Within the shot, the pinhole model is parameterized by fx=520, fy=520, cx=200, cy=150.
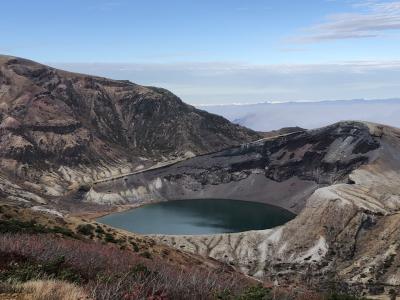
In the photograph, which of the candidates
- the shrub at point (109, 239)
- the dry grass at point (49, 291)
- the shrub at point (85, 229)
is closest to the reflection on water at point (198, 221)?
the shrub at point (85, 229)

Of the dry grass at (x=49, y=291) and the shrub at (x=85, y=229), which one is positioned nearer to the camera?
the dry grass at (x=49, y=291)

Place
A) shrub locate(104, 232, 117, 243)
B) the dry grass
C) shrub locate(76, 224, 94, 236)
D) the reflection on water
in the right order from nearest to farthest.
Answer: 1. the dry grass
2. shrub locate(104, 232, 117, 243)
3. shrub locate(76, 224, 94, 236)
4. the reflection on water

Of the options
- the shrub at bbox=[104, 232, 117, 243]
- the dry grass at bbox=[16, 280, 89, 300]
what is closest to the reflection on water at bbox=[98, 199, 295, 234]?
the shrub at bbox=[104, 232, 117, 243]

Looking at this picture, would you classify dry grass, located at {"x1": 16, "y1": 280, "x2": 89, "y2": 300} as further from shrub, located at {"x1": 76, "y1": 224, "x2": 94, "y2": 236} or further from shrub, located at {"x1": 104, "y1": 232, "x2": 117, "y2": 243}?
shrub, located at {"x1": 76, "y1": 224, "x2": 94, "y2": 236}

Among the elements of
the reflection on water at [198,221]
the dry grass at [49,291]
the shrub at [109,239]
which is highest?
the dry grass at [49,291]

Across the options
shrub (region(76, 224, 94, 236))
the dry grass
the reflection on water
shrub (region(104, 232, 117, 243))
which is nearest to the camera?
the dry grass

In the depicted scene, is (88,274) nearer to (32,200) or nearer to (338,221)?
(338,221)

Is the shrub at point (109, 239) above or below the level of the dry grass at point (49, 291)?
below

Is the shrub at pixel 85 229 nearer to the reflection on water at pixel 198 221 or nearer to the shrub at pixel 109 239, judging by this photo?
the shrub at pixel 109 239

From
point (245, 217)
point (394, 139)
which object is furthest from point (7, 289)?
point (394, 139)
